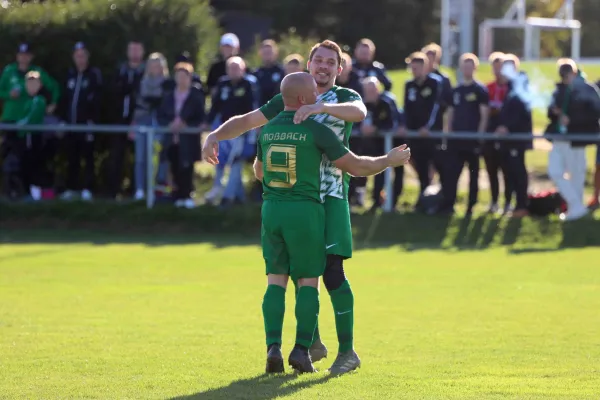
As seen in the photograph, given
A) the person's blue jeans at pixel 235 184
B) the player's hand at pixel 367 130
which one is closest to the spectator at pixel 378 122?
the player's hand at pixel 367 130

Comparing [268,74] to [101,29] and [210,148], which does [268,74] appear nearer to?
[101,29]

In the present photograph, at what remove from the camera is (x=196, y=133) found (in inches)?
685

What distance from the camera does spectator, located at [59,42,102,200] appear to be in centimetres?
1816

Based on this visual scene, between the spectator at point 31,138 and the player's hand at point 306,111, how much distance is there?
10.9 meters

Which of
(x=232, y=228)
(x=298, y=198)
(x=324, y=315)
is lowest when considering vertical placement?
(x=324, y=315)

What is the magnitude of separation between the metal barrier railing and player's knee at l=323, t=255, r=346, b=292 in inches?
343

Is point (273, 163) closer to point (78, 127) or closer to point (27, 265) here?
point (27, 265)

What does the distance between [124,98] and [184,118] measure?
3.78 ft

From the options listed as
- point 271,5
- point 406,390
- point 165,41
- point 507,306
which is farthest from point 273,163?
point 271,5

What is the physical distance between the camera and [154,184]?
18.2 meters

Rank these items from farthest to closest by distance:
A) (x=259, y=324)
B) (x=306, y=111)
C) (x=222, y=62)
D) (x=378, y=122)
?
(x=222, y=62)
(x=378, y=122)
(x=259, y=324)
(x=306, y=111)

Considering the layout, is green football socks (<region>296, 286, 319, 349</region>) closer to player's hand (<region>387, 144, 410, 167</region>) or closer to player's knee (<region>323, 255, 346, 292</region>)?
player's knee (<region>323, 255, 346, 292</region>)

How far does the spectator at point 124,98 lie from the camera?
18.0 metres

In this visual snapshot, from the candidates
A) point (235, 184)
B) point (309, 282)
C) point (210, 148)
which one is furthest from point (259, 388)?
point (235, 184)
